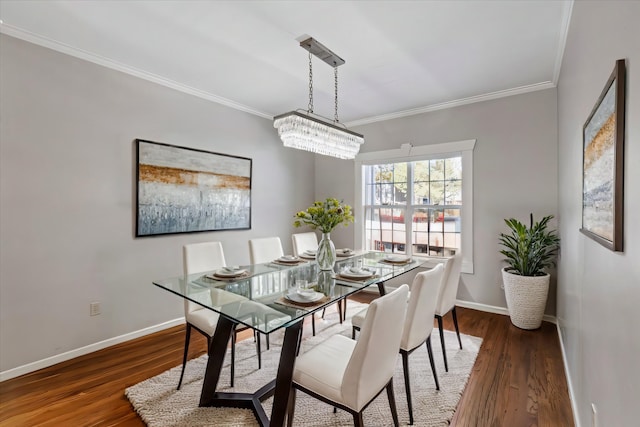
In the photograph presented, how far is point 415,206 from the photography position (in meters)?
4.27

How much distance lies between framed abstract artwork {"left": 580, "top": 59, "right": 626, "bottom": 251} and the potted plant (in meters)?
1.77

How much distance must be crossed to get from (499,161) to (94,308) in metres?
4.48

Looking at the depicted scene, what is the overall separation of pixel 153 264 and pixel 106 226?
1.95 feet

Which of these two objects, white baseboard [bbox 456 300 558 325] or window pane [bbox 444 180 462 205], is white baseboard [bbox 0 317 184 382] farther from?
window pane [bbox 444 180 462 205]

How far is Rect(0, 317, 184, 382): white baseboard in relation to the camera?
234 centimetres

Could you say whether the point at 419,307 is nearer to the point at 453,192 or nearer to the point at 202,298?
the point at 202,298

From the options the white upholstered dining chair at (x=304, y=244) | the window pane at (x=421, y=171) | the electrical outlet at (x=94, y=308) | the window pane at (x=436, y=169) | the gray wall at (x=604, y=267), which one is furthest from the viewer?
the window pane at (x=421, y=171)

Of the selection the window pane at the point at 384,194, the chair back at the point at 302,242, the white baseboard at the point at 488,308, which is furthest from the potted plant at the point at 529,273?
the chair back at the point at 302,242

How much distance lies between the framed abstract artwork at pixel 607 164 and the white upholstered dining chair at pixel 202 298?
6.02 feet

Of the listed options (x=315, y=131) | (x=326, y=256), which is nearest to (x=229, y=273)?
(x=326, y=256)

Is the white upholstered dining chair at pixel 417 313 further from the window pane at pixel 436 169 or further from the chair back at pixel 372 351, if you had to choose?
the window pane at pixel 436 169

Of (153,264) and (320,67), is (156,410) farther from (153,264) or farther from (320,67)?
(320,67)

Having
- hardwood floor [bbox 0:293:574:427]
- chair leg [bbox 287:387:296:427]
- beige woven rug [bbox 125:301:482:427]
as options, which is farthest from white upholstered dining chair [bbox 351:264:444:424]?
chair leg [bbox 287:387:296:427]

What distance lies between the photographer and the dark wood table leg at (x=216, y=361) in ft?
6.52
